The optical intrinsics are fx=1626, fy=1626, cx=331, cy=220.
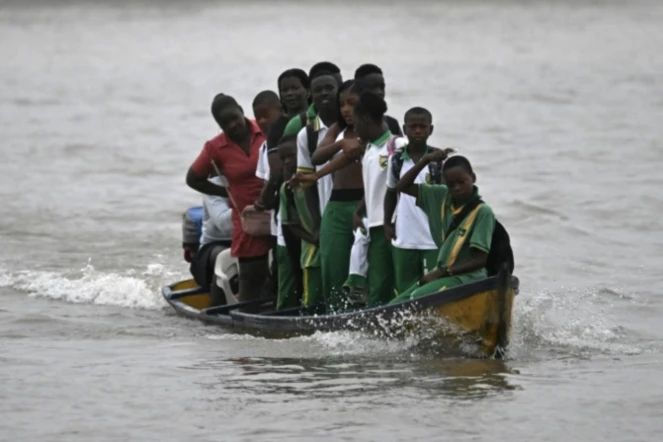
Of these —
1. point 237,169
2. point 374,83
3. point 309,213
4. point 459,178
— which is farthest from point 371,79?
point 237,169

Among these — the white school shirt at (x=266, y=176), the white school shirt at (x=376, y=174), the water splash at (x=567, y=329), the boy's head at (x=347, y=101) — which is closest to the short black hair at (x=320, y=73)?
the boy's head at (x=347, y=101)

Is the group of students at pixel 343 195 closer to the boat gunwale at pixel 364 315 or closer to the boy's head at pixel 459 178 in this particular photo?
the boy's head at pixel 459 178

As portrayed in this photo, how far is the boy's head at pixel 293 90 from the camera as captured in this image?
11172mm

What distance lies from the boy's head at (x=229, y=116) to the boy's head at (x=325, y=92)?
3.63 ft

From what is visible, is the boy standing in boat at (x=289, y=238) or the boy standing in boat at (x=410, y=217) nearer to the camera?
the boy standing in boat at (x=410, y=217)

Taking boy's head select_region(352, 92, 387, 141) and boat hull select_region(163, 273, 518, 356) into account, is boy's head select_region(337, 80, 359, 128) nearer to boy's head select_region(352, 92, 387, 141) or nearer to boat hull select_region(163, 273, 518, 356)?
boy's head select_region(352, 92, 387, 141)

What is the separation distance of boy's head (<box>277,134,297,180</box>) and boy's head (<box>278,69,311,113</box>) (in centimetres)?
45

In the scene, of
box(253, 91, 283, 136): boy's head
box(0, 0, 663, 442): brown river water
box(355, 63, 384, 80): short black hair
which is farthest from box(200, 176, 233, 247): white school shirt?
box(355, 63, 384, 80): short black hair

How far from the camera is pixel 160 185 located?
886 inches

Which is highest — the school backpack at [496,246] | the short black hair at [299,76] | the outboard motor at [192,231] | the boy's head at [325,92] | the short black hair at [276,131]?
the short black hair at [299,76]

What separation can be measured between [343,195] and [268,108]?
1545 millimetres

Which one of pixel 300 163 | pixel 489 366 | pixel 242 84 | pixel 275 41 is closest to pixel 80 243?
pixel 300 163

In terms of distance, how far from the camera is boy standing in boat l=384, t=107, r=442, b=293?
9.77 metres

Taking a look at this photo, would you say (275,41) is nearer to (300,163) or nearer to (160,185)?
(160,185)
